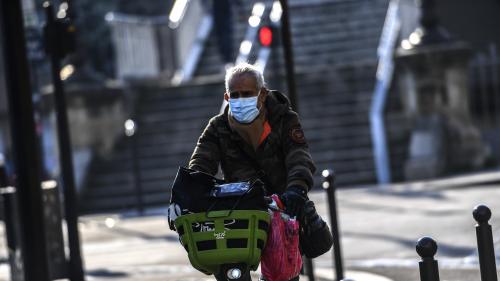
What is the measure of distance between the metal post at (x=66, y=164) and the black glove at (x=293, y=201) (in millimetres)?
5802

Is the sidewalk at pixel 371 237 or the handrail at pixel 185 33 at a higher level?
the handrail at pixel 185 33

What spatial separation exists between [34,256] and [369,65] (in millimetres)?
16338

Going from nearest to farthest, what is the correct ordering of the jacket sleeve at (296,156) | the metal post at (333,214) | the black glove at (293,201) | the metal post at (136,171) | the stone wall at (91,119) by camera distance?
the black glove at (293,201) → the jacket sleeve at (296,156) → the metal post at (333,214) → the metal post at (136,171) → the stone wall at (91,119)

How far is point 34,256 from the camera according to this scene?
6797 millimetres

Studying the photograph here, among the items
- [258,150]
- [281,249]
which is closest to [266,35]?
[258,150]

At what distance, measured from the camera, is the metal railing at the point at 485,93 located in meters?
25.2

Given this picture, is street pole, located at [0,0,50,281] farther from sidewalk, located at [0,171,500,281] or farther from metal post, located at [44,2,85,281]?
metal post, located at [44,2,85,281]

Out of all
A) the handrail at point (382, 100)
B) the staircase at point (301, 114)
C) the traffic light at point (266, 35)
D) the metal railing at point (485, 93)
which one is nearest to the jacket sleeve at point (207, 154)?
the traffic light at point (266, 35)

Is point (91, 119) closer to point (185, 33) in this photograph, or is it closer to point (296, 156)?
point (185, 33)

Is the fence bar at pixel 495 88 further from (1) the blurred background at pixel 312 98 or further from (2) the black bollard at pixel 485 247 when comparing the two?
(2) the black bollard at pixel 485 247

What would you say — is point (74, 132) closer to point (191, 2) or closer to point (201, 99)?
point (201, 99)

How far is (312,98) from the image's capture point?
22547 mm

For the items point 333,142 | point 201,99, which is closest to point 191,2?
point 201,99

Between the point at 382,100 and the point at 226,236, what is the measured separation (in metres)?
15.8
